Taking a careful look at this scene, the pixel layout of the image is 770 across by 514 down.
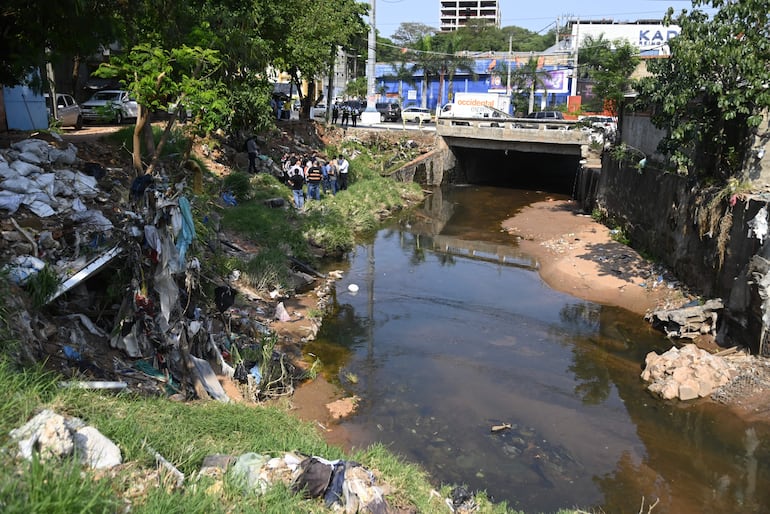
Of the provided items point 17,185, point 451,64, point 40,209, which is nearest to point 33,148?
point 17,185

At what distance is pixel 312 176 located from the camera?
20.7 meters

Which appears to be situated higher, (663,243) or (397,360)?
(663,243)

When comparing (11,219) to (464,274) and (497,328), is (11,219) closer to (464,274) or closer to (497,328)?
(497,328)

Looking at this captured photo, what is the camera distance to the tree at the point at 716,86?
41.5 feet

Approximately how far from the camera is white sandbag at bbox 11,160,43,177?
421 inches

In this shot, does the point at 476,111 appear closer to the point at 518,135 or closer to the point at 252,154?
the point at 518,135

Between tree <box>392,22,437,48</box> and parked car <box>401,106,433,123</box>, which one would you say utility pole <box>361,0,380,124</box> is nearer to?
parked car <box>401,106,433,123</box>

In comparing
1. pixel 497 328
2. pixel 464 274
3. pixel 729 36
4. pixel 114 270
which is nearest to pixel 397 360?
pixel 497 328

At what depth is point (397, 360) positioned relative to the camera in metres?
11.6

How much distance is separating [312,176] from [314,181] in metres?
0.26

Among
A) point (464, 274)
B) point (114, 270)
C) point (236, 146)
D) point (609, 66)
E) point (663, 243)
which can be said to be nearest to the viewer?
point (114, 270)

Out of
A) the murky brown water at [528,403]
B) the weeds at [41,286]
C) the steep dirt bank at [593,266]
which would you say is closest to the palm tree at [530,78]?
the steep dirt bank at [593,266]

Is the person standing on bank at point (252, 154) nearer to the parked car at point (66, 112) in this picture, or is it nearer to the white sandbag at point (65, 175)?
the parked car at point (66, 112)

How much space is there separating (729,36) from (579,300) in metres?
→ 6.51
